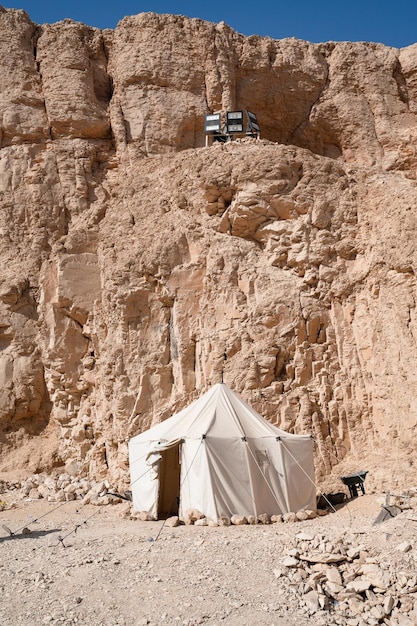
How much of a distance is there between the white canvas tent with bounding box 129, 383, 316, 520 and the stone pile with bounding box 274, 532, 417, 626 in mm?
3391

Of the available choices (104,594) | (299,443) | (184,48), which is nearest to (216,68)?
(184,48)

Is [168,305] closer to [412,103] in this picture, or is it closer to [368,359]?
[368,359]

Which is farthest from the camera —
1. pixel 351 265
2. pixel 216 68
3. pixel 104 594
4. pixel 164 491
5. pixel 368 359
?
pixel 216 68

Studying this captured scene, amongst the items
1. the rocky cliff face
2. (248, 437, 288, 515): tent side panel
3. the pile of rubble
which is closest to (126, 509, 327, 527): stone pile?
(248, 437, 288, 515): tent side panel

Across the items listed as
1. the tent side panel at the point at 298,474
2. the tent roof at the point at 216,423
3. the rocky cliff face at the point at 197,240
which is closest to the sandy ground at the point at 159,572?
the tent side panel at the point at 298,474

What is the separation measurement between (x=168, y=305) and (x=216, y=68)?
9.90 m

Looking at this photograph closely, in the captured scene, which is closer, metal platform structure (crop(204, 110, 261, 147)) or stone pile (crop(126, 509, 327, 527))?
stone pile (crop(126, 509, 327, 527))

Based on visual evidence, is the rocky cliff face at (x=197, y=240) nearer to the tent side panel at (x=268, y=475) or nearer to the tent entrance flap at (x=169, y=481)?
the tent side panel at (x=268, y=475)

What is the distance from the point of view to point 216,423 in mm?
12211

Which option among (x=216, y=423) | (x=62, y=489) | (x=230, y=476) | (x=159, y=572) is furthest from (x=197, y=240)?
(x=159, y=572)

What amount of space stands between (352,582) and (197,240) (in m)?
11.8

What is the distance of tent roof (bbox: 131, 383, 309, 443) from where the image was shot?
12.0 metres

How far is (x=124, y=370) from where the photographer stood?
17016 mm

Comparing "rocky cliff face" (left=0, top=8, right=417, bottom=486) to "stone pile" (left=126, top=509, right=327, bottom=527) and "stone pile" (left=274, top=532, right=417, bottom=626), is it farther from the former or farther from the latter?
"stone pile" (left=274, top=532, right=417, bottom=626)
